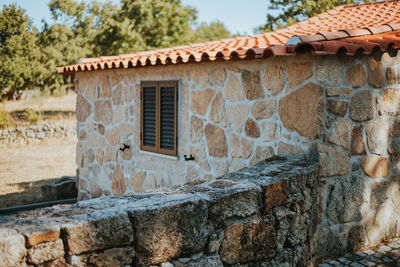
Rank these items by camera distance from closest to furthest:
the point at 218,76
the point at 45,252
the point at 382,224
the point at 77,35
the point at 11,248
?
the point at 11,248, the point at 45,252, the point at 382,224, the point at 218,76, the point at 77,35

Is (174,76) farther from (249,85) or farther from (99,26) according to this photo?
(99,26)

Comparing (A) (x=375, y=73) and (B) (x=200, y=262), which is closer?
(B) (x=200, y=262)

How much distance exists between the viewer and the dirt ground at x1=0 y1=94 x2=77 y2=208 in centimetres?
889

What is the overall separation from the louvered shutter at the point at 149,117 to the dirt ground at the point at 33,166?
3.52 m

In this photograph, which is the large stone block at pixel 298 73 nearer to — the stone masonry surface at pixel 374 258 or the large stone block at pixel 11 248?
the stone masonry surface at pixel 374 258

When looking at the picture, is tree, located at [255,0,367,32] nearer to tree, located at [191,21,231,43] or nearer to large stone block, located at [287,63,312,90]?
large stone block, located at [287,63,312,90]

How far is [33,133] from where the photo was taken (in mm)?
15320

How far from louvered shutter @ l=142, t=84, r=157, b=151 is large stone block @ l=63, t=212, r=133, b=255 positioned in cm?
387

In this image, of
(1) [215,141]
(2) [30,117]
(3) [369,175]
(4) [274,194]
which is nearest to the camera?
(4) [274,194]

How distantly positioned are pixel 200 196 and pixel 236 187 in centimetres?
34

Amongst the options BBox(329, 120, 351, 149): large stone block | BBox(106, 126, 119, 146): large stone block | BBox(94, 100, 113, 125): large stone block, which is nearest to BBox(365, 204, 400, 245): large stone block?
BBox(329, 120, 351, 149): large stone block

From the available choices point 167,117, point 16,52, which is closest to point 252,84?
point 167,117

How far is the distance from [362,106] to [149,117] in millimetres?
3223

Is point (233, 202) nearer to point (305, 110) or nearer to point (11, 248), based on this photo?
point (11, 248)
